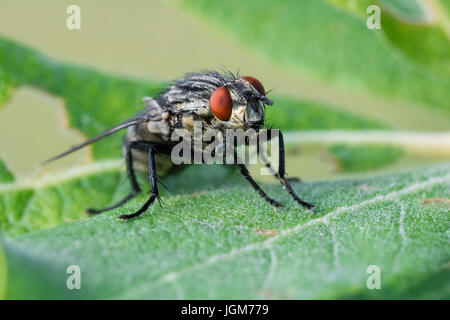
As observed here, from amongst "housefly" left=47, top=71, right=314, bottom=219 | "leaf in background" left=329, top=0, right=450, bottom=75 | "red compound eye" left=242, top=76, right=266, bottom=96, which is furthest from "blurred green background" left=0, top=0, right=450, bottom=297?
"red compound eye" left=242, top=76, right=266, bottom=96

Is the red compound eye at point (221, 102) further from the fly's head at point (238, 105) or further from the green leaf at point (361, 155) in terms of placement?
the green leaf at point (361, 155)

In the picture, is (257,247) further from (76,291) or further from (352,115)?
(352,115)

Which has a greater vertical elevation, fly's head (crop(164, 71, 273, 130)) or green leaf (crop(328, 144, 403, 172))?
fly's head (crop(164, 71, 273, 130))

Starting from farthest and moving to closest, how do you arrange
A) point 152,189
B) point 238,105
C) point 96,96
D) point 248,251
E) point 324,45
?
1. point 324,45
2. point 96,96
3. point 238,105
4. point 152,189
5. point 248,251

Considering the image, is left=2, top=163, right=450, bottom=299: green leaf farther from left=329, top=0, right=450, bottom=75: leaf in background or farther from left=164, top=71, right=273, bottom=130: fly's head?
left=329, top=0, right=450, bottom=75: leaf in background

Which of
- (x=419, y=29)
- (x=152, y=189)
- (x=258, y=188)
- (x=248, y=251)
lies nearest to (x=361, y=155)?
(x=419, y=29)

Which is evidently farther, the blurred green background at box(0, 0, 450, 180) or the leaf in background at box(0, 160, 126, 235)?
the blurred green background at box(0, 0, 450, 180)

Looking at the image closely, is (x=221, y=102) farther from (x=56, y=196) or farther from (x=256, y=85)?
(x=56, y=196)

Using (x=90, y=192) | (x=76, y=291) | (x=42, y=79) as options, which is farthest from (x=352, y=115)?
(x=76, y=291)
